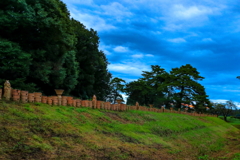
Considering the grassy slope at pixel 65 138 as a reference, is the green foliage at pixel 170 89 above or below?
above

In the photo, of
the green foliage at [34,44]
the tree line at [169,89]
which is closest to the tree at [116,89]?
the tree line at [169,89]

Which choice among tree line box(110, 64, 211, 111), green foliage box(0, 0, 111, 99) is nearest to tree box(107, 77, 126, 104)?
tree line box(110, 64, 211, 111)

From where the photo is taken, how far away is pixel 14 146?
6316 millimetres

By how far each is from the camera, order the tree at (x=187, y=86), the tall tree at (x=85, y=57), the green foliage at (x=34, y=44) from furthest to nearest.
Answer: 1. the tree at (x=187, y=86)
2. the tall tree at (x=85, y=57)
3. the green foliage at (x=34, y=44)

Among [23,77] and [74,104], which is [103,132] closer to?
Answer: [74,104]

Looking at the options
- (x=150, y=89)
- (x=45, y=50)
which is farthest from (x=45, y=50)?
(x=150, y=89)

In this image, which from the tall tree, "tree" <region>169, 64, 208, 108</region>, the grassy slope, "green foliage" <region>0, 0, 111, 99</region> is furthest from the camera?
"tree" <region>169, 64, 208, 108</region>

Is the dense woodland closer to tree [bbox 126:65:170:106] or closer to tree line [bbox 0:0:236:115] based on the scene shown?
tree line [bbox 0:0:236:115]

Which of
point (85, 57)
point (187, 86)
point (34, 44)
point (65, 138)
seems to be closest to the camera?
point (65, 138)

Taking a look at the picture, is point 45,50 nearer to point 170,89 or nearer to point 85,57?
point 85,57

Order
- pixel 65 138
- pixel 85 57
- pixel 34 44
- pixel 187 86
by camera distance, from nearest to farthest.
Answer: pixel 65 138
pixel 34 44
pixel 85 57
pixel 187 86

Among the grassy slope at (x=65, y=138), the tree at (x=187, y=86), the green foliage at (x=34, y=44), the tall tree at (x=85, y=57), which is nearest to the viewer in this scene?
the grassy slope at (x=65, y=138)

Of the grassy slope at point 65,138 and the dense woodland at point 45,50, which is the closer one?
the grassy slope at point 65,138

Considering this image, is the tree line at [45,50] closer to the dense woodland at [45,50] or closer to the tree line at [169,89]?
the dense woodland at [45,50]
